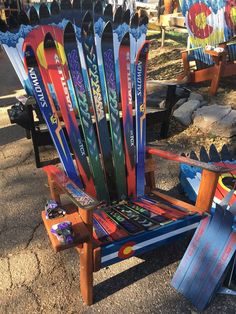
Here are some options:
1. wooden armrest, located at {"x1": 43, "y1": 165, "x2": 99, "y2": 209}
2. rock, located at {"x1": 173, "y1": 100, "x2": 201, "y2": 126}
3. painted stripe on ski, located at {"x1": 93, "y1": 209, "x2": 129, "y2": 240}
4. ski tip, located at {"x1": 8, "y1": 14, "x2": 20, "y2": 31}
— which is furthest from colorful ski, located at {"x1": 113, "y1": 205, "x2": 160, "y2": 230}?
rock, located at {"x1": 173, "y1": 100, "x2": 201, "y2": 126}

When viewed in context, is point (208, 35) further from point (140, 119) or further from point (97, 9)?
point (140, 119)

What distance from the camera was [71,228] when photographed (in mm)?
1797

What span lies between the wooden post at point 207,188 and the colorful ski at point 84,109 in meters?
0.75

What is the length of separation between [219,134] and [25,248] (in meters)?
2.68

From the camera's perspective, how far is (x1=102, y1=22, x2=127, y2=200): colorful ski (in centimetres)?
237

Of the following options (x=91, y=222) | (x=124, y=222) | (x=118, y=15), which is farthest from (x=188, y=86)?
(x=91, y=222)

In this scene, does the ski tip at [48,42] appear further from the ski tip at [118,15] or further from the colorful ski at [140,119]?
the ski tip at [118,15]

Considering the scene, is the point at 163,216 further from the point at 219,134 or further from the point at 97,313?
the point at 219,134

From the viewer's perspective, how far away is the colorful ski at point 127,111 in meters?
2.41

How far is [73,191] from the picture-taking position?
1896mm

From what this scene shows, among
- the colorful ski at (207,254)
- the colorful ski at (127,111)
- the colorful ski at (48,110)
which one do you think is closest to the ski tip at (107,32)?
the colorful ski at (127,111)

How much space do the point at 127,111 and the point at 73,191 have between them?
0.90 m

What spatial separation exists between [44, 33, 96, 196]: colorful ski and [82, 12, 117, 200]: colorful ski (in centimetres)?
17

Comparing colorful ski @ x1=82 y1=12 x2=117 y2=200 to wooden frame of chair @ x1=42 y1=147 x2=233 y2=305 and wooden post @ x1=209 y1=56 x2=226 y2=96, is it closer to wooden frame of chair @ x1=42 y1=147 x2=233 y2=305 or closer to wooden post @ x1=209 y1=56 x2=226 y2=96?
wooden frame of chair @ x1=42 y1=147 x2=233 y2=305
